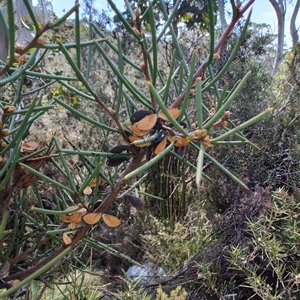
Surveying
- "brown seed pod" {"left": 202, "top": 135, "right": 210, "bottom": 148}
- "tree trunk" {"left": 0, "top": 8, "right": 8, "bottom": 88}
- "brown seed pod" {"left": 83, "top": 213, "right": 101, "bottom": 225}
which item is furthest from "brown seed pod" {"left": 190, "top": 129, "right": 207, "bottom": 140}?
"tree trunk" {"left": 0, "top": 8, "right": 8, "bottom": 88}

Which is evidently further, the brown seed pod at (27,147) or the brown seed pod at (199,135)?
the brown seed pod at (27,147)

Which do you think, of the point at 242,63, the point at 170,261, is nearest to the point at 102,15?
the point at 242,63

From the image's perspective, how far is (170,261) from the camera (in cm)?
175

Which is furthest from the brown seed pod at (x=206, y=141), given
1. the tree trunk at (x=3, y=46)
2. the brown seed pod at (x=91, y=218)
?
the tree trunk at (x=3, y=46)

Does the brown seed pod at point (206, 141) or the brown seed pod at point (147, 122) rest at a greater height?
the brown seed pod at point (147, 122)

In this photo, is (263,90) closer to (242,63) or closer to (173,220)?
(242,63)

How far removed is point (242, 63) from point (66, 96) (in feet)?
3.79

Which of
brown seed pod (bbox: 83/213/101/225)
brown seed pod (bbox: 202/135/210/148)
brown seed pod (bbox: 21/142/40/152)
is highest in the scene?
brown seed pod (bbox: 202/135/210/148)

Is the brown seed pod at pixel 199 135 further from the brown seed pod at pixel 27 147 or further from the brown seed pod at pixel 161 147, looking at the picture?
the brown seed pod at pixel 27 147

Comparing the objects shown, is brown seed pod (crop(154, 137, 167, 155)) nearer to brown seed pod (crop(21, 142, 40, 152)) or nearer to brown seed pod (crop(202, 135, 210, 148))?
brown seed pod (crop(202, 135, 210, 148))

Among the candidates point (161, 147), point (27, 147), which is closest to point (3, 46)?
point (27, 147)

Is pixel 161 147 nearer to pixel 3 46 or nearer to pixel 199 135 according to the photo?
pixel 199 135

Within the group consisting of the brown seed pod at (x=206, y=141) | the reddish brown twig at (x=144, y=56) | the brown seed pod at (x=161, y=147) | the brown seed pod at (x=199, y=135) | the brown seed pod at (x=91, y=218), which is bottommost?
the brown seed pod at (x=91, y=218)

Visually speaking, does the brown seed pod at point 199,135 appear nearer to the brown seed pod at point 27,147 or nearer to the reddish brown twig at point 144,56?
the reddish brown twig at point 144,56
